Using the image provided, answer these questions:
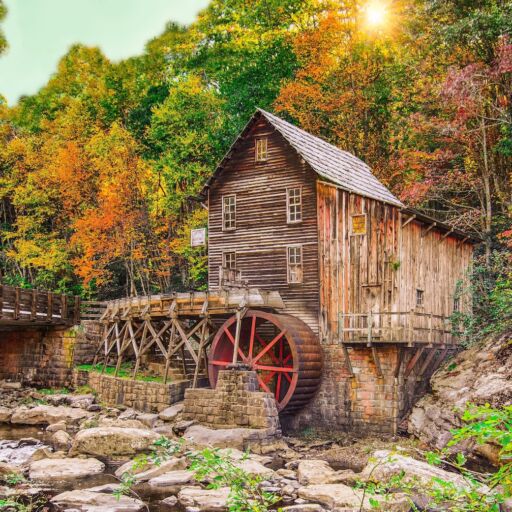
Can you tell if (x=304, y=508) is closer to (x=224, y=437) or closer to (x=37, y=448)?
(x=224, y=437)

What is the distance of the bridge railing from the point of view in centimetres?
2545

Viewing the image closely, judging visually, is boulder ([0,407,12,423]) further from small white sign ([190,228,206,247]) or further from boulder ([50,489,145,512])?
boulder ([50,489,145,512])

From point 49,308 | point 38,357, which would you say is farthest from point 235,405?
point 38,357

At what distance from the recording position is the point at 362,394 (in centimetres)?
1847

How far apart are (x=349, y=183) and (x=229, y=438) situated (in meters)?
8.82

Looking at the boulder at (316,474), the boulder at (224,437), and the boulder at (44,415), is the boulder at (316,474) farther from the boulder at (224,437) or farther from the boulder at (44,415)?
the boulder at (44,415)

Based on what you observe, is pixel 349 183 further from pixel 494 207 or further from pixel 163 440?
pixel 163 440

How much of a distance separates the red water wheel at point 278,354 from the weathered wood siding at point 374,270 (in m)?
1.07

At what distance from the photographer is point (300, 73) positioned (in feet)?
97.2

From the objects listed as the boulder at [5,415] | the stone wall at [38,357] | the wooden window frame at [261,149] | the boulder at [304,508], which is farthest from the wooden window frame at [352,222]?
the stone wall at [38,357]

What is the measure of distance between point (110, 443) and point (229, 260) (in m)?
8.58

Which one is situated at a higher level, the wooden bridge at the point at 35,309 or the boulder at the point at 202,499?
the wooden bridge at the point at 35,309

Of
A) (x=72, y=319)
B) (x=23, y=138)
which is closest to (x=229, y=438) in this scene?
(x=72, y=319)

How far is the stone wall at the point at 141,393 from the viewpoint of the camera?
2086 cm
